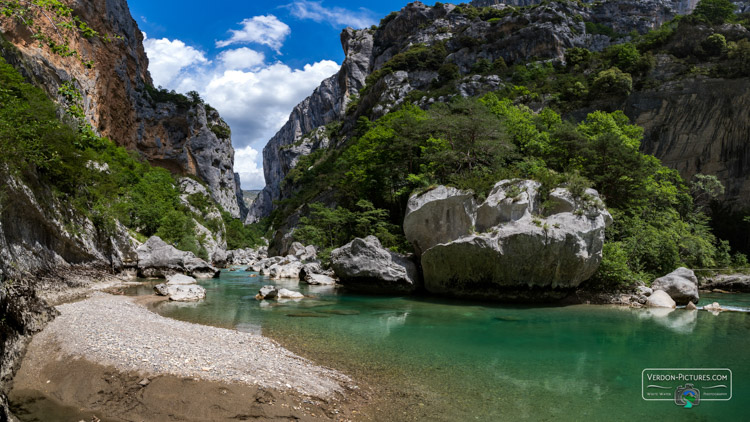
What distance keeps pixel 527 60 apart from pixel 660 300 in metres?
53.4

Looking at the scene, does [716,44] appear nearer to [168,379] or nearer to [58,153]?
[168,379]

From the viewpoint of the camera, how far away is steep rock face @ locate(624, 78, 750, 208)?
119ft

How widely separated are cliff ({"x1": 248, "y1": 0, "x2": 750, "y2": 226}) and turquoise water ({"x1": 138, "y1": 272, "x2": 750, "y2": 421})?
26.2 m

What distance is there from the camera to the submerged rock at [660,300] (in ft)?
57.6

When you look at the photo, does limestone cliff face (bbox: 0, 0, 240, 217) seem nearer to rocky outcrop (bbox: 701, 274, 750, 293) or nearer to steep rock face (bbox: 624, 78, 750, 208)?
rocky outcrop (bbox: 701, 274, 750, 293)

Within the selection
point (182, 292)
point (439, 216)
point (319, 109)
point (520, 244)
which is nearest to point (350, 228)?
point (439, 216)

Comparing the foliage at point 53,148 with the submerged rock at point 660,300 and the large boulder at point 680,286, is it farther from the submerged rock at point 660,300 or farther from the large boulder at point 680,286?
the large boulder at point 680,286

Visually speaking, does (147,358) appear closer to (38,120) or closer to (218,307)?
(218,307)

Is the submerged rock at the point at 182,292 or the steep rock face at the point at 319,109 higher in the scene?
the steep rock face at the point at 319,109

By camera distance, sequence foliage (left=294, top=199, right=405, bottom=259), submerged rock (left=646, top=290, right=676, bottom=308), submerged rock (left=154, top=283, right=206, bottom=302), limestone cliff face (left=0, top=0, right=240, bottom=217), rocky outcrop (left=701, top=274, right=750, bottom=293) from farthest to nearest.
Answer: limestone cliff face (left=0, top=0, right=240, bottom=217), foliage (left=294, top=199, right=405, bottom=259), rocky outcrop (left=701, top=274, right=750, bottom=293), submerged rock (left=154, top=283, right=206, bottom=302), submerged rock (left=646, top=290, right=676, bottom=308)

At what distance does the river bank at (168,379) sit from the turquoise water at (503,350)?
103 centimetres

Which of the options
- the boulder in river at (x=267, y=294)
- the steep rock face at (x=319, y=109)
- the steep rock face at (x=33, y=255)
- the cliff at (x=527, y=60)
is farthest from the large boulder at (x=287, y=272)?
the steep rock face at (x=319, y=109)

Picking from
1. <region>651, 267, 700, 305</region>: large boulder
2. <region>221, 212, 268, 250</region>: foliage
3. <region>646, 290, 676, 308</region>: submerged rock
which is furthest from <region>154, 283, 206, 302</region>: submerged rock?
<region>221, 212, 268, 250</region>: foliage

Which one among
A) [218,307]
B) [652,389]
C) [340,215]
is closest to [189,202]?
[340,215]
